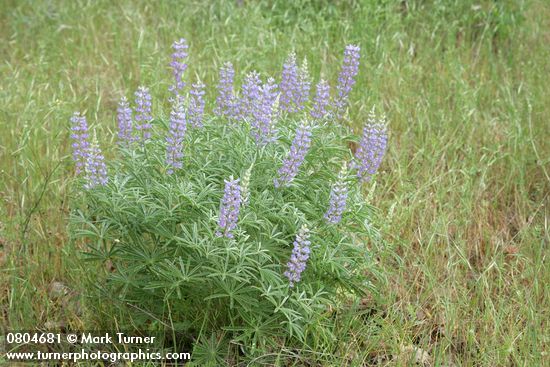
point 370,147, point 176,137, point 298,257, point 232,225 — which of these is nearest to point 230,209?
point 232,225

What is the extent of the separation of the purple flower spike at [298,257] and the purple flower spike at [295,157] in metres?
0.24

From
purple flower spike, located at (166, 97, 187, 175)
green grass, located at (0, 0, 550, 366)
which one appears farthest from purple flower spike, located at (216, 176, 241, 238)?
green grass, located at (0, 0, 550, 366)

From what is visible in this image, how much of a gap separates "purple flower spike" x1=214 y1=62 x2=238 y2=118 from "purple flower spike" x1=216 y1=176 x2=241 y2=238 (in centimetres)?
89

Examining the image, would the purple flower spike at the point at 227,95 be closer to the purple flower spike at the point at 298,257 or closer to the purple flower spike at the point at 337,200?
the purple flower spike at the point at 337,200

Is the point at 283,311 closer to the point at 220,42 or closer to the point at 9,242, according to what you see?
the point at 9,242

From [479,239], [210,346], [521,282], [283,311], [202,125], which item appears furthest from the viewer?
[479,239]

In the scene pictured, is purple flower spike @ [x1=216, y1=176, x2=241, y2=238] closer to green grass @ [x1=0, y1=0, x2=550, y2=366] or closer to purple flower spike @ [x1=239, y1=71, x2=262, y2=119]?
purple flower spike @ [x1=239, y1=71, x2=262, y2=119]

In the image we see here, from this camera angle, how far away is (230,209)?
9.74 feet

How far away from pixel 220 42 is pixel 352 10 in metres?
1.19

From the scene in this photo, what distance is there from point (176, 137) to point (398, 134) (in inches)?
90.7

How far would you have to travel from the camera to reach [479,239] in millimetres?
4414

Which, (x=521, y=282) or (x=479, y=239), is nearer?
(x=521, y=282)

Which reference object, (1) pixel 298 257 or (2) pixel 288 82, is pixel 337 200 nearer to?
(1) pixel 298 257

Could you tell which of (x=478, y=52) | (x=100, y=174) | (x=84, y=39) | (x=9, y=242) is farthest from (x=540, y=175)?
(x=84, y=39)
